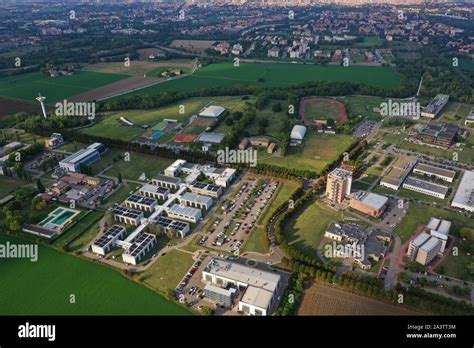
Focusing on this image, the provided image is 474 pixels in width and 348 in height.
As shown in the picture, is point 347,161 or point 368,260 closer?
point 368,260

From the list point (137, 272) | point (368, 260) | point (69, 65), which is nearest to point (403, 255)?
point (368, 260)

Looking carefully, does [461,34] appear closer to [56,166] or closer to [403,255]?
[403,255]

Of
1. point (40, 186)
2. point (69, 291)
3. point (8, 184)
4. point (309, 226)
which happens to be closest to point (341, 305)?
point (309, 226)

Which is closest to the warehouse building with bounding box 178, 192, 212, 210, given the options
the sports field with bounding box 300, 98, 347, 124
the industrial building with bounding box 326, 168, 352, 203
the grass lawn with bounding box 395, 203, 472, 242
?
the industrial building with bounding box 326, 168, 352, 203

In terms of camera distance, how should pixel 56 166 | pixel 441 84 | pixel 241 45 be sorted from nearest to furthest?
pixel 56 166 < pixel 441 84 < pixel 241 45

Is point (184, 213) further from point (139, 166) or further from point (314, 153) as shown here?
point (314, 153)

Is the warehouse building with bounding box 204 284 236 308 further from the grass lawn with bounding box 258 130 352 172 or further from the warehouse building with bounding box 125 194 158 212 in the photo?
the grass lawn with bounding box 258 130 352 172
